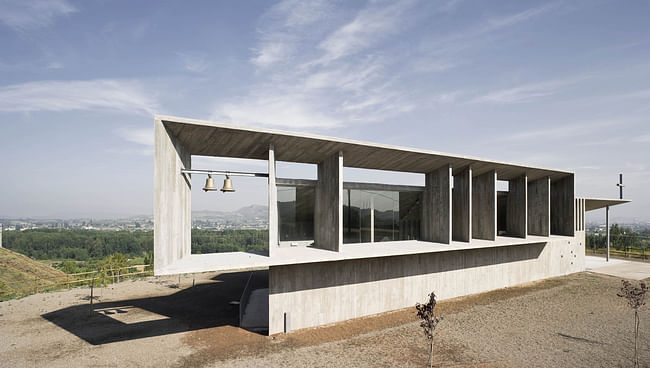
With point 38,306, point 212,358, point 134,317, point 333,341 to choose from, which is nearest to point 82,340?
point 134,317

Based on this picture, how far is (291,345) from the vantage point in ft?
34.4

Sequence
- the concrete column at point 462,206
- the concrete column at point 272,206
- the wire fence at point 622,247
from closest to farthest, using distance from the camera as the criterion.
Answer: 1. the concrete column at point 272,206
2. the concrete column at point 462,206
3. the wire fence at point 622,247

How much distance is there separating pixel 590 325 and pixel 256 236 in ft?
343

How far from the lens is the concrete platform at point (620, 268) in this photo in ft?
71.4

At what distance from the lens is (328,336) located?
1128cm

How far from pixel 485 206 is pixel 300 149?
1126 centimetres

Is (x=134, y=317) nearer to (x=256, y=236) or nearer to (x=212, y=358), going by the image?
(x=212, y=358)

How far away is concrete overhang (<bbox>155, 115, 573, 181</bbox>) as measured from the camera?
384 inches

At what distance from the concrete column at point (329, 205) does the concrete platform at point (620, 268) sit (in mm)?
21300

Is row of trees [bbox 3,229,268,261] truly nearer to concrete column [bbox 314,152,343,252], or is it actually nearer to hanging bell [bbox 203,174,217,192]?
concrete column [bbox 314,152,343,252]

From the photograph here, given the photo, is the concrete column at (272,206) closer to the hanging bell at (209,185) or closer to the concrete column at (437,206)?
the hanging bell at (209,185)

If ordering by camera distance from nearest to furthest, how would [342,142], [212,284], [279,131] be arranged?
[279,131] → [342,142] → [212,284]

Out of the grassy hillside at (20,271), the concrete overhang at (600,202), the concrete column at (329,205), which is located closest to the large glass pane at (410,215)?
the concrete column at (329,205)

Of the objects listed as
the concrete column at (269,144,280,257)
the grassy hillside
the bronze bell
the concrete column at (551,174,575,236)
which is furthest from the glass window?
the grassy hillside
